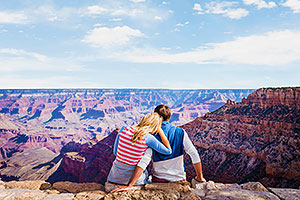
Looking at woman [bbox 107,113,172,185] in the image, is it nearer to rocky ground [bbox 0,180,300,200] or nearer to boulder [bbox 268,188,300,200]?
rocky ground [bbox 0,180,300,200]

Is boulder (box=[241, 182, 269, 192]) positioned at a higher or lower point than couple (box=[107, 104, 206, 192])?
lower

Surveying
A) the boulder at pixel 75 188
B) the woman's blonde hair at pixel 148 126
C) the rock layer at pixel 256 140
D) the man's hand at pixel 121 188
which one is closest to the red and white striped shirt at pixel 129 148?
the woman's blonde hair at pixel 148 126

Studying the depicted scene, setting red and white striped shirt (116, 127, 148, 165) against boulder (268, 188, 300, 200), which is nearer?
red and white striped shirt (116, 127, 148, 165)

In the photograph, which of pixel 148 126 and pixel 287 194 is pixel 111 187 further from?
pixel 287 194

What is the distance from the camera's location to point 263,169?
25047 millimetres

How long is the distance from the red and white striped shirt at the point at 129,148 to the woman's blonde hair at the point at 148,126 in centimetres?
11

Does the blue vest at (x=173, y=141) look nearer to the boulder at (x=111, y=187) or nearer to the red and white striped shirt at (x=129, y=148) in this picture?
the red and white striped shirt at (x=129, y=148)

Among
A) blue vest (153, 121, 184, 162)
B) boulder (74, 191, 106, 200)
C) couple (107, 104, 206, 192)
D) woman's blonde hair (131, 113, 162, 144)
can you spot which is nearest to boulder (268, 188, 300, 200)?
couple (107, 104, 206, 192)

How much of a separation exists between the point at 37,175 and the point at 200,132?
48.8 m

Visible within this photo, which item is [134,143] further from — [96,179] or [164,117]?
[96,179]

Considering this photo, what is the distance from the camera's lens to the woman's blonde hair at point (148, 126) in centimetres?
391

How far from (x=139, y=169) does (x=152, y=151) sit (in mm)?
413

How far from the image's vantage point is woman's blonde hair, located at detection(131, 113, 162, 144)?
3.91 meters

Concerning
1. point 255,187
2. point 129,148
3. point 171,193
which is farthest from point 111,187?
point 255,187
